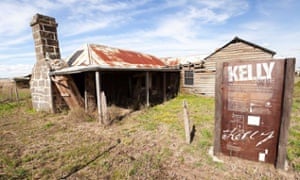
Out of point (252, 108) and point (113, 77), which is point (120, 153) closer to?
point (252, 108)

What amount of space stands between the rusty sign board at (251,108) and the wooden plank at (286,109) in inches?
1.8

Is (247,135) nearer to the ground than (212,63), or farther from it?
nearer to the ground

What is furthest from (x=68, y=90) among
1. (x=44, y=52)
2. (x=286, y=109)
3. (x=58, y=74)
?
(x=286, y=109)

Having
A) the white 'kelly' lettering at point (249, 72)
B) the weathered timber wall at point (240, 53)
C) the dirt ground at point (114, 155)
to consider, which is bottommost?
the dirt ground at point (114, 155)

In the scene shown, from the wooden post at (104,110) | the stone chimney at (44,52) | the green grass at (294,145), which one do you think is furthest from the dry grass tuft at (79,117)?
the green grass at (294,145)

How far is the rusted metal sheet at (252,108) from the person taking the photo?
2902 mm

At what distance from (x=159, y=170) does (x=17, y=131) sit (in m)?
5.35

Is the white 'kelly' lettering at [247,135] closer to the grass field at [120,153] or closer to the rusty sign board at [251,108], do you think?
the rusty sign board at [251,108]

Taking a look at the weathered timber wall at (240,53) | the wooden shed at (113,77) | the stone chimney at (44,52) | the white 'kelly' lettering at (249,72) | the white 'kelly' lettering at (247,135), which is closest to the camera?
the white 'kelly' lettering at (249,72)

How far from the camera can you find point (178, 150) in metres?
4.07

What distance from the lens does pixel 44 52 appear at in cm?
779

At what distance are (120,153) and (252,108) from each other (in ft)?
9.95

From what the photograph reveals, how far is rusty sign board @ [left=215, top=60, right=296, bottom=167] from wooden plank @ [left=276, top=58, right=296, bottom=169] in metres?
0.05

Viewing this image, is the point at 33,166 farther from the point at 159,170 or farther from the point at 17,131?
the point at 17,131
